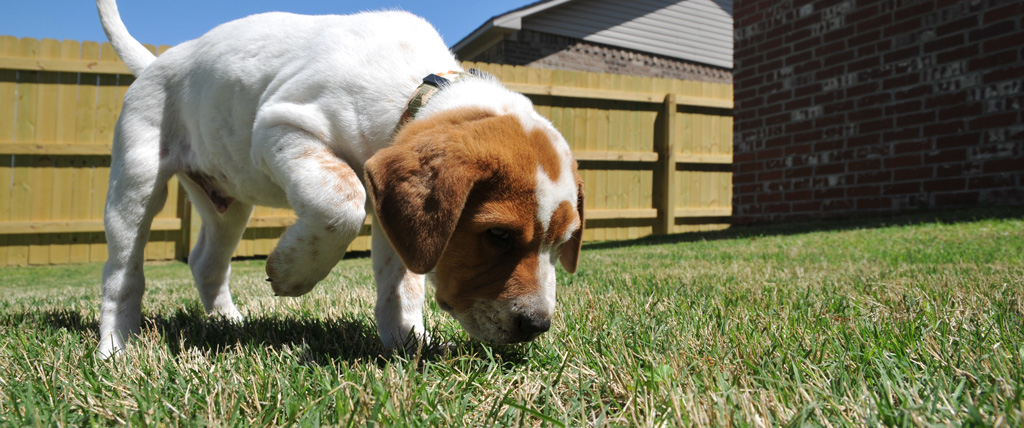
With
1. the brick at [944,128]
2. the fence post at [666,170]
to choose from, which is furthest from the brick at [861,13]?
the fence post at [666,170]

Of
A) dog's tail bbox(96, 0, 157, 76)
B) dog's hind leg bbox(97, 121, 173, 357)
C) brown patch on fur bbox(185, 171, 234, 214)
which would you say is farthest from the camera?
dog's tail bbox(96, 0, 157, 76)

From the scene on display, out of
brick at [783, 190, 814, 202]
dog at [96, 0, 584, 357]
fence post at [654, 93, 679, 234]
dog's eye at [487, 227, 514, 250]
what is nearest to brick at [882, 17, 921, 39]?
brick at [783, 190, 814, 202]

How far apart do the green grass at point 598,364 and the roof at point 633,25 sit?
13.1 m

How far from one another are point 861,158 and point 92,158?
997 centimetres

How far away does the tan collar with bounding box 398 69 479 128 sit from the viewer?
2289 mm

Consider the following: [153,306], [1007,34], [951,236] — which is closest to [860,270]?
[951,236]

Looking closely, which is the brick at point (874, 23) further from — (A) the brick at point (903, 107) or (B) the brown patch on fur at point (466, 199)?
(B) the brown patch on fur at point (466, 199)

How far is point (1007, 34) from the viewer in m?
7.58

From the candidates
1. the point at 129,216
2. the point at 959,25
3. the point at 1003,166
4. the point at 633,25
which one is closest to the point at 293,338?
the point at 129,216

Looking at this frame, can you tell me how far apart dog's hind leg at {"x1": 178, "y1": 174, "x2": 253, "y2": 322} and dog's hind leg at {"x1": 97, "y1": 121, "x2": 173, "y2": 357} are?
0.46 meters

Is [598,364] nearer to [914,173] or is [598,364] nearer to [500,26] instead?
[914,173]

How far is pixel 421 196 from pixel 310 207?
0.56m

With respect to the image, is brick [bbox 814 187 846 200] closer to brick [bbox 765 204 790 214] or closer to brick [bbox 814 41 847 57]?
brick [bbox 765 204 790 214]

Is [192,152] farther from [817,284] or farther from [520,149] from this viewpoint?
[817,284]
